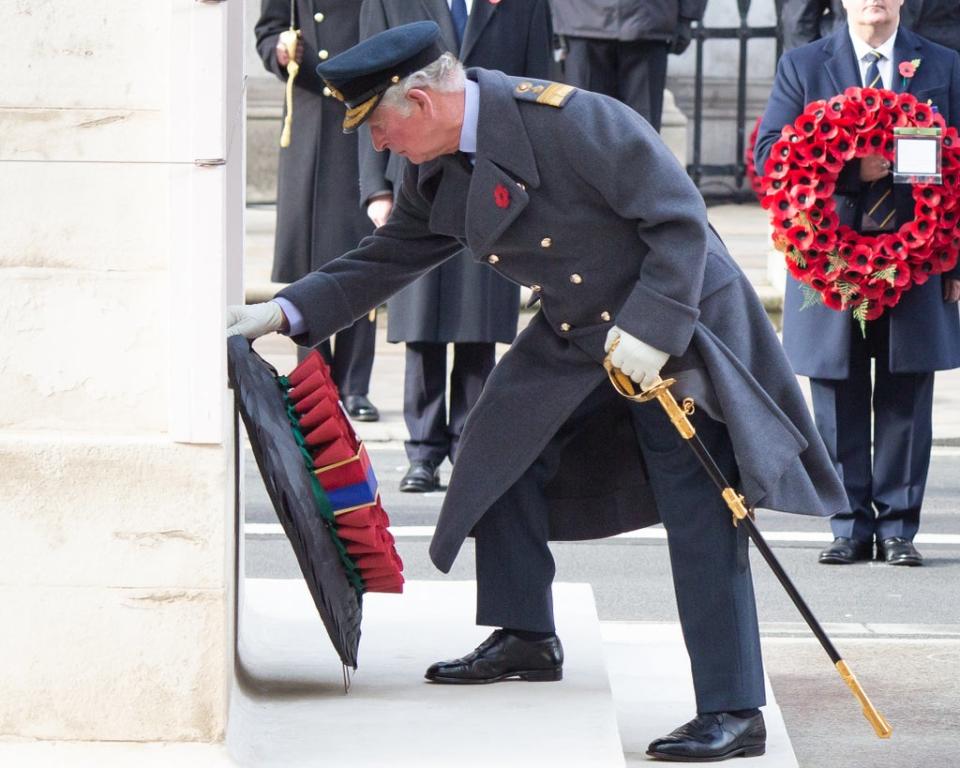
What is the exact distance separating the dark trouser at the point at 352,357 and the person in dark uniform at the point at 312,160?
0.02 metres

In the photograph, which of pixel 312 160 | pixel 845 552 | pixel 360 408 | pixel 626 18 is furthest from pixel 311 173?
pixel 845 552

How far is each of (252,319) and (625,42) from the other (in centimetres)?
568

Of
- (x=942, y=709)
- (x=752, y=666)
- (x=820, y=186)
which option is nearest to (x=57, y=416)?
(x=752, y=666)

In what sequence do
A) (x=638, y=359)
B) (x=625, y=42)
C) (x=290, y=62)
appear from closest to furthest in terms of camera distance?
(x=638, y=359) → (x=290, y=62) → (x=625, y=42)

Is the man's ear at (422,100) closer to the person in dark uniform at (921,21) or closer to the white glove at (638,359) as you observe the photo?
the white glove at (638,359)

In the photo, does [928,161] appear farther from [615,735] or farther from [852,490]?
[615,735]

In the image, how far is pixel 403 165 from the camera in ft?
24.3

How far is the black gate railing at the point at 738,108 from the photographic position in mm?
15430

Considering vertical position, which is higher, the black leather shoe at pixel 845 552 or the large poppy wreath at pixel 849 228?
the large poppy wreath at pixel 849 228

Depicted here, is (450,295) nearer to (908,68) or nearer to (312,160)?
(312,160)

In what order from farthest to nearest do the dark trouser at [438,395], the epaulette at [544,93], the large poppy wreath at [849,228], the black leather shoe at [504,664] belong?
1. the dark trouser at [438,395]
2. the large poppy wreath at [849,228]
3. the black leather shoe at [504,664]
4. the epaulette at [544,93]

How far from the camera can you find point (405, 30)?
420cm

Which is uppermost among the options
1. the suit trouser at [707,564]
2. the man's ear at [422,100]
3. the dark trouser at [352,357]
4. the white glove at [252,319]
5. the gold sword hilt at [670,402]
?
the man's ear at [422,100]

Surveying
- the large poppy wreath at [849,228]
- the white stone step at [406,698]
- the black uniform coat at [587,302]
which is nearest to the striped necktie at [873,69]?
the large poppy wreath at [849,228]
